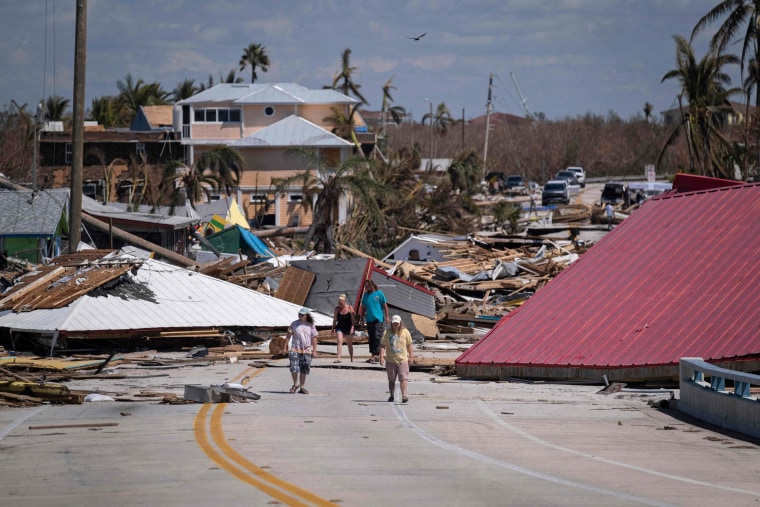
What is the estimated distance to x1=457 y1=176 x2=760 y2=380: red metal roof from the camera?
19.2 metres

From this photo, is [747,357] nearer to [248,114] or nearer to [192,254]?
[192,254]

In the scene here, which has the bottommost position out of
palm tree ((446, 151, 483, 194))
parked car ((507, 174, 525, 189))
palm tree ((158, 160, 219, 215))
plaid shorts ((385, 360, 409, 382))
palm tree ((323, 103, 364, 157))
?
plaid shorts ((385, 360, 409, 382))

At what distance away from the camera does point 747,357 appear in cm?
1753

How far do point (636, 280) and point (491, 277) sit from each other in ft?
45.8

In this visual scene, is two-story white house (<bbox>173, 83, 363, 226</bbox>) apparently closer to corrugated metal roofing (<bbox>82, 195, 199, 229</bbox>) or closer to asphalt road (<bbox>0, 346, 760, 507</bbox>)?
corrugated metal roofing (<bbox>82, 195, 199, 229</bbox>)

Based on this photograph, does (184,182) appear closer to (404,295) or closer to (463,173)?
(463,173)

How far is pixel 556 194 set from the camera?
79188 mm

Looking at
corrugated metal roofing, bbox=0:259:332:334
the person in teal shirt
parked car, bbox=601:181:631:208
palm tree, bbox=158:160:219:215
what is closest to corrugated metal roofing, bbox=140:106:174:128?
palm tree, bbox=158:160:219:215

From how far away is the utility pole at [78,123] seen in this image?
96.0 ft

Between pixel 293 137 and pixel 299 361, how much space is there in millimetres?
52950

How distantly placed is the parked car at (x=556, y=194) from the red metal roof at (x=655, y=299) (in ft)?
176

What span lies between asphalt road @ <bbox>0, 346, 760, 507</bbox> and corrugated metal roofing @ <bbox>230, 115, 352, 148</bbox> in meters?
51.4

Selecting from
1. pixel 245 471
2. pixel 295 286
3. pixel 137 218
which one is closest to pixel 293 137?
pixel 137 218

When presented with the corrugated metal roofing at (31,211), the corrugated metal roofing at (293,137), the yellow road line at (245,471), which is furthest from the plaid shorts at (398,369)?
the corrugated metal roofing at (293,137)
